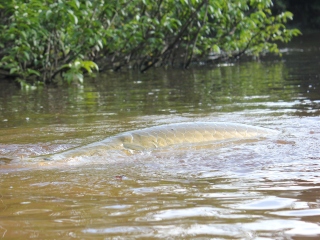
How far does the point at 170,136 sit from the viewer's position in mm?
4340

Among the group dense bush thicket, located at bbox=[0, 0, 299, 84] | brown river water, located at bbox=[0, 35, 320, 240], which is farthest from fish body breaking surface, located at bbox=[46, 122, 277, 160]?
dense bush thicket, located at bbox=[0, 0, 299, 84]

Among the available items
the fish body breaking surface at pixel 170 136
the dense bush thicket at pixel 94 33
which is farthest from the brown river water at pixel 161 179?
the dense bush thicket at pixel 94 33

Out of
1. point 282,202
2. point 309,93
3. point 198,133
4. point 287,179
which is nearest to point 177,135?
point 198,133

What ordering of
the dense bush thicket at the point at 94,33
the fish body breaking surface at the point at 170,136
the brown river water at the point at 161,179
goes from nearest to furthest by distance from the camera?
the brown river water at the point at 161,179, the fish body breaking surface at the point at 170,136, the dense bush thicket at the point at 94,33

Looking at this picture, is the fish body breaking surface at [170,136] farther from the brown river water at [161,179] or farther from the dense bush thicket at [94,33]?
the dense bush thicket at [94,33]

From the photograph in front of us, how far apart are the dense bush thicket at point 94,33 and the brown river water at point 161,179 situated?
101 inches

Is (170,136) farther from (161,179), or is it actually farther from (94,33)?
(94,33)

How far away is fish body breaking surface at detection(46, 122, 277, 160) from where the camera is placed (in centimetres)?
399

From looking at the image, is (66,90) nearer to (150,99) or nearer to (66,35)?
(66,35)

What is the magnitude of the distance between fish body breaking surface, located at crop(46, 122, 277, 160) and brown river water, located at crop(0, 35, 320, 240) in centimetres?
13

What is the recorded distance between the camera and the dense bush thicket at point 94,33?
30.1ft

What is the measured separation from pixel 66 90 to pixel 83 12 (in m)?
1.29

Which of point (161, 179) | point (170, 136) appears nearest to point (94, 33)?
point (170, 136)

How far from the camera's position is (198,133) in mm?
4441
